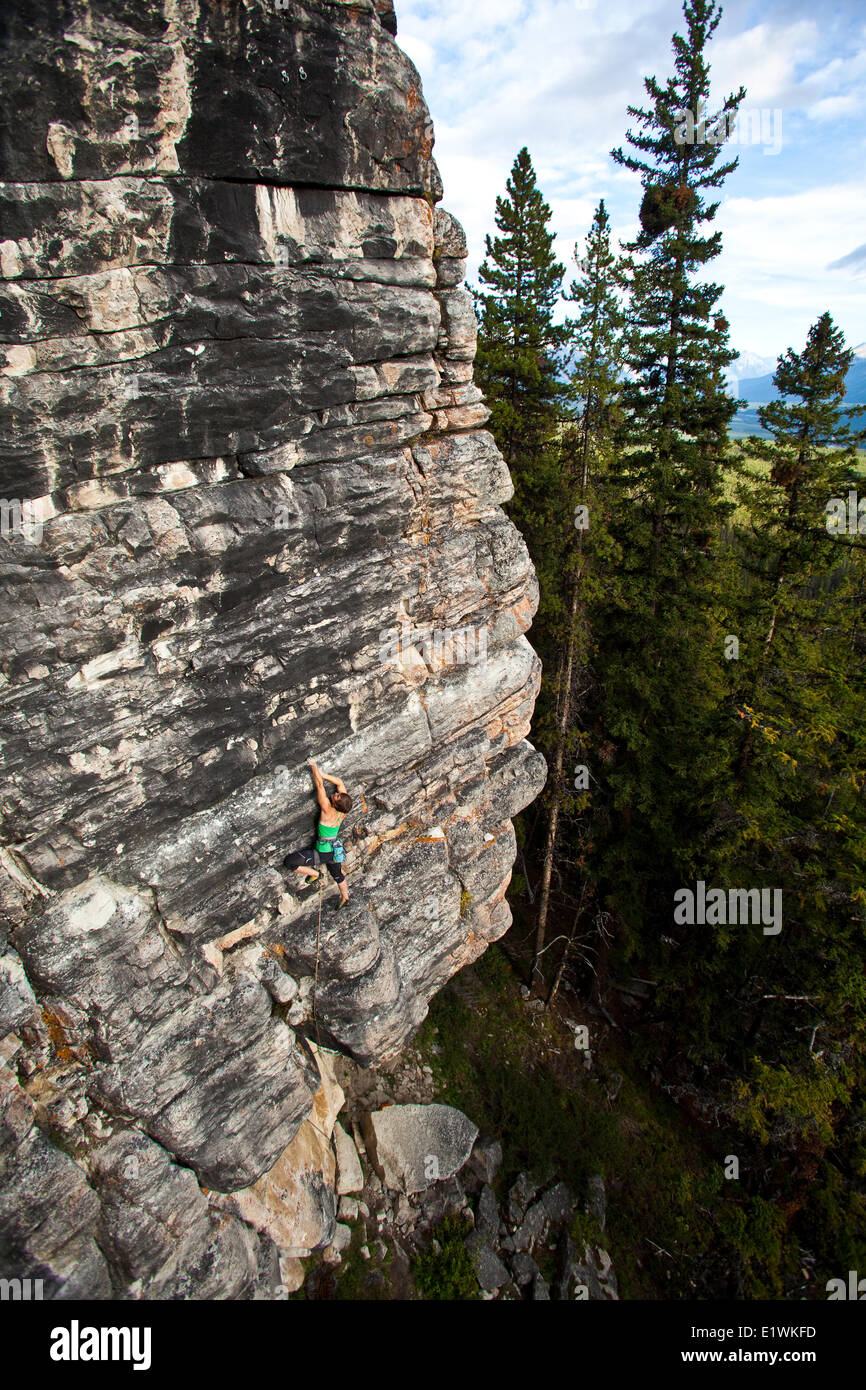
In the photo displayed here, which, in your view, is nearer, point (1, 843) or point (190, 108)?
point (190, 108)

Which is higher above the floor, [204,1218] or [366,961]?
[366,961]

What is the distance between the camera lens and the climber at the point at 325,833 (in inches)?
378

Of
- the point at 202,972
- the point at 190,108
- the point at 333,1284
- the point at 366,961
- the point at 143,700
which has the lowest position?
the point at 333,1284

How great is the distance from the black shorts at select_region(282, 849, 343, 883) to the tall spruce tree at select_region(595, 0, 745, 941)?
8.43 m

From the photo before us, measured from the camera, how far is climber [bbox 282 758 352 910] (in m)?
9.61

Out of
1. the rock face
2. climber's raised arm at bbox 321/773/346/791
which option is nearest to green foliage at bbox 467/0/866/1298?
the rock face

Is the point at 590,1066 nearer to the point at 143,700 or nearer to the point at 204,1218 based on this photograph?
the point at 204,1218

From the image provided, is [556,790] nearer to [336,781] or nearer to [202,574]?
[336,781]

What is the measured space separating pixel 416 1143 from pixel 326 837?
24.8 ft

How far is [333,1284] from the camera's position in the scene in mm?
11125

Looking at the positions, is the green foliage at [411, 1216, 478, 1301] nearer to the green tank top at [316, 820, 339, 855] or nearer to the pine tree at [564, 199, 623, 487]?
the green tank top at [316, 820, 339, 855]

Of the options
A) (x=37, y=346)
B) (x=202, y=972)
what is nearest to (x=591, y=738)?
(x=202, y=972)

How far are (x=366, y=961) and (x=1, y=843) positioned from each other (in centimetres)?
552
